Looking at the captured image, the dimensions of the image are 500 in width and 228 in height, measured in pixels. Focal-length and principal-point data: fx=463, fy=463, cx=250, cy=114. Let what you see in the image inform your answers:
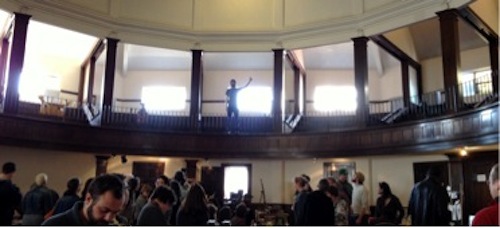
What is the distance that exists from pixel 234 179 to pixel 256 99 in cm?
355

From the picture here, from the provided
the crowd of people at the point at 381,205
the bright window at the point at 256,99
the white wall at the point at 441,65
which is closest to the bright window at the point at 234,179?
the bright window at the point at 256,99

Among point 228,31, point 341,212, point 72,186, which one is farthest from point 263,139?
point 72,186

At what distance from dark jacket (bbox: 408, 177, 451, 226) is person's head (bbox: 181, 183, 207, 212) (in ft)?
9.58

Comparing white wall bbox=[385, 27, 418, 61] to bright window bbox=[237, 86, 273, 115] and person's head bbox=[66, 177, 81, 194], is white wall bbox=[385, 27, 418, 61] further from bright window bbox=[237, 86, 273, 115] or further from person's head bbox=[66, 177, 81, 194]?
person's head bbox=[66, 177, 81, 194]

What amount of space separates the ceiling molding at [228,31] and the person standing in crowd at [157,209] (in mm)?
9999

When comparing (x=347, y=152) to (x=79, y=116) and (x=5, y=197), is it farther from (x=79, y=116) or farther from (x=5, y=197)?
(x=5, y=197)

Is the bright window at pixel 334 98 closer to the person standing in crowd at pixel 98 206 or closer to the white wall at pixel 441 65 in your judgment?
the white wall at pixel 441 65

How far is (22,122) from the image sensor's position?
36.0 feet

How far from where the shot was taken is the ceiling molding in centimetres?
1236

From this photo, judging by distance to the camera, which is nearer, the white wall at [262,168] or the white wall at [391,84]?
the white wall at [262,168]

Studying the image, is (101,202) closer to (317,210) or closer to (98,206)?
(98,206)

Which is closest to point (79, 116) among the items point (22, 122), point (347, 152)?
point (22, 122)

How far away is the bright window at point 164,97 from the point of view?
17609 mm

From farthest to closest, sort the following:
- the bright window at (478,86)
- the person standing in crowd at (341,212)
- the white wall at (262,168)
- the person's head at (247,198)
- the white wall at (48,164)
Result: the bright window at (478,86), the person's head at (247,198), the white wall at (262,168), the white wall at (48,164), the person standing in crowd at (341,212)
